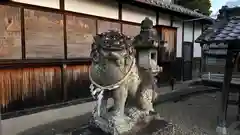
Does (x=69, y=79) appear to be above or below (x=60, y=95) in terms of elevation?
above

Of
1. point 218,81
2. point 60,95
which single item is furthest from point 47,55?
point 218,81

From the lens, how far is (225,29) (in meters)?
4.52

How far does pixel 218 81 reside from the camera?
10.1 metres

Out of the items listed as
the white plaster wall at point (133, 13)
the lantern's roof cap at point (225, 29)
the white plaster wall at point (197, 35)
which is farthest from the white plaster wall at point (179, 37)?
the lantern's roof cap at point (225, 29)

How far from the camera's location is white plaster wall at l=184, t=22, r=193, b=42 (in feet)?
42.6

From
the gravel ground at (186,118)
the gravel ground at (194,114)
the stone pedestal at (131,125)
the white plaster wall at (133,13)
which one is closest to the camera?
the stone pedestal at (131,125)

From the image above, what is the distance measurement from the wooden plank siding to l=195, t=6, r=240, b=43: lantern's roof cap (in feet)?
13.8

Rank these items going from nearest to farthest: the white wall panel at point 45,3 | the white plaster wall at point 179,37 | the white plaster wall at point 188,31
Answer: the white wall panel at point 45,3, the white plaster wall at point 179,37, the white plaster wall at point 188,31

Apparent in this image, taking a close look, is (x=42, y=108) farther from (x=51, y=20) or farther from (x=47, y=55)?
(x=51, y=20)

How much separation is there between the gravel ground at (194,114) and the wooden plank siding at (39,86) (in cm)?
285

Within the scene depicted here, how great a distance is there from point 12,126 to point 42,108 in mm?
1188

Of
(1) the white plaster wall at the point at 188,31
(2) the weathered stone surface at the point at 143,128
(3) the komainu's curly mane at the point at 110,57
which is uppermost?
(1) the white plaster wall at the point at 188,31

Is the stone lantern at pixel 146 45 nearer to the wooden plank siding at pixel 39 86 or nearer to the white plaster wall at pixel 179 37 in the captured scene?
the wooden plank siding at pixel 39 86

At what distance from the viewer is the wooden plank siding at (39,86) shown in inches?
218
